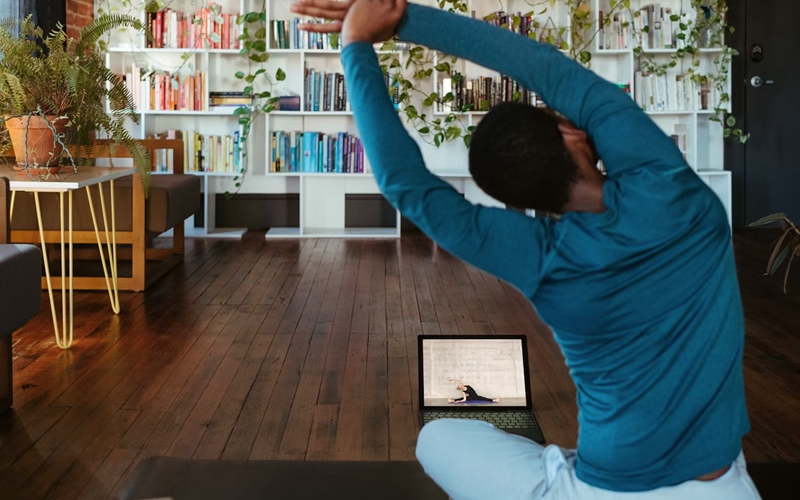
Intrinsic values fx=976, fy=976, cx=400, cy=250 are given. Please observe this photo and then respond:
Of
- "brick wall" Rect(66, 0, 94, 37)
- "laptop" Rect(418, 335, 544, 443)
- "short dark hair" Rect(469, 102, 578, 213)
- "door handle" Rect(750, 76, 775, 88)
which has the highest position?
"brick wall" Rect(66, 0, 94, 37)

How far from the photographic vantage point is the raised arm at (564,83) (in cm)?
119

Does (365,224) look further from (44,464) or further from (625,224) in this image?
(625,224)

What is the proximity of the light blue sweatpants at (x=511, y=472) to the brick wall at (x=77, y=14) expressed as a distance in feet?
17.9

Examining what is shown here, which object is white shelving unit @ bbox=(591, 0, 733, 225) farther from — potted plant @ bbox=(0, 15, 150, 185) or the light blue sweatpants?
the light blue sweatpants

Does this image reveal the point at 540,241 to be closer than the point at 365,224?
Yes

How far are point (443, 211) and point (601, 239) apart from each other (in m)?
0.19

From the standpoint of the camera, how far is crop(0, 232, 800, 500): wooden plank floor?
2.52m

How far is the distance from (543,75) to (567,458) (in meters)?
0.55

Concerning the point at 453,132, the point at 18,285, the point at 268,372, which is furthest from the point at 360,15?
the point at 453,132

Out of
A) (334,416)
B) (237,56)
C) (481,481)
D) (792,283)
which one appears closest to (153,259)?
(237,56)

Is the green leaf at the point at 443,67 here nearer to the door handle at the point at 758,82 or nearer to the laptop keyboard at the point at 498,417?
the door handle at the point at 758,82

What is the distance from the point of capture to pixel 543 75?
125 cm

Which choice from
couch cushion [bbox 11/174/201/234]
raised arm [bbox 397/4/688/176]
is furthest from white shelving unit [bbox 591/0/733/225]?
raised arm [bbox 397/4/688/176]

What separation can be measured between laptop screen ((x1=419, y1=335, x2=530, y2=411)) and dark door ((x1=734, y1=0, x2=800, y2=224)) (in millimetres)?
4732
